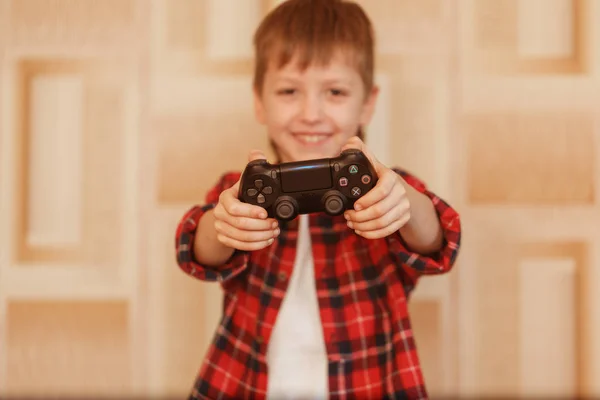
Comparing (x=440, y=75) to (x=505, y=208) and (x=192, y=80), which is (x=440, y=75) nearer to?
(x=505, y=208)

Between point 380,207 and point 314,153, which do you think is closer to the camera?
point 380,207

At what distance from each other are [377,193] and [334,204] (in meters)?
0.04

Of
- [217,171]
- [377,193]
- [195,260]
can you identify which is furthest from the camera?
[217,171]

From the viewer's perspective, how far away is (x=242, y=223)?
1.51 feet

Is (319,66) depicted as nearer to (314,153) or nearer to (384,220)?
(314,153)

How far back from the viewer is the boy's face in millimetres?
579

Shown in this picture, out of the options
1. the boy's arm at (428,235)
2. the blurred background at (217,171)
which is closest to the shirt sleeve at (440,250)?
the boy's arm at (428,235)

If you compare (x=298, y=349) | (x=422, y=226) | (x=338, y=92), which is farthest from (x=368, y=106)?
(x=298, y=349)

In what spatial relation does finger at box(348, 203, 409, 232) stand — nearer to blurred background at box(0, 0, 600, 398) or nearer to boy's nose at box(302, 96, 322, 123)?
boy's nose at box(302, 96, 322, 123)

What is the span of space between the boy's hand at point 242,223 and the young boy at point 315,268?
0.21ft

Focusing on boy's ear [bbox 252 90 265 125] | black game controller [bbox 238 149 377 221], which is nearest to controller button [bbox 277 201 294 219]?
black game controller [bbox 238 149 377 221]

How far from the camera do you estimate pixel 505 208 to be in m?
0.74

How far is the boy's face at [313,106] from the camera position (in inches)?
22.8

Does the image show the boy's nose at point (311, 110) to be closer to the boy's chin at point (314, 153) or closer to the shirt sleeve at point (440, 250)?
the boy's chin at point (314, 153)
